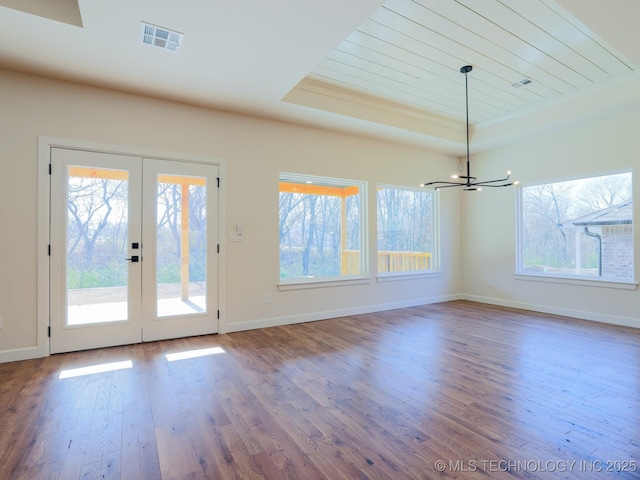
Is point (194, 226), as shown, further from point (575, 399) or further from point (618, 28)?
point (618, 28)

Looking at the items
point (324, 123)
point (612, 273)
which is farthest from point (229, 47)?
point (612, 273)

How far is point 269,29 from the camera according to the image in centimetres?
270

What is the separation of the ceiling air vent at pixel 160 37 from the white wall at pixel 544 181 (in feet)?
16.5

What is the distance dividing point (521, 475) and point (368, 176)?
4489 mm

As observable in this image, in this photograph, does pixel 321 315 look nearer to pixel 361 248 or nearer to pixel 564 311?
pixel 361 248

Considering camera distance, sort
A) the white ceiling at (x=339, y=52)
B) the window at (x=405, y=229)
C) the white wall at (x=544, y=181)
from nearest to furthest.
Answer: the white ceiling at (x=339, y=52)
the white wall at (x=544, y=181)
the window at (x=405, y=229)

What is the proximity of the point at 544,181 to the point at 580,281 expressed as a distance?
1658 mm

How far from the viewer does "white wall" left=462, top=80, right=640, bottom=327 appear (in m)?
4.53

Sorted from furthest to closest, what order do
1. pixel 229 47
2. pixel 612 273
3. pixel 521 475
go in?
pixel 612 273 → pixel 229 47 → pixel 521 475

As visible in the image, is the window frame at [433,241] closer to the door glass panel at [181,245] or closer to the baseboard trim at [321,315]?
the baseboard trim at [321,315]

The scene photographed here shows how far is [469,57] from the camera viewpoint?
3.57 metres

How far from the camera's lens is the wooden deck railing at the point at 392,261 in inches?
220

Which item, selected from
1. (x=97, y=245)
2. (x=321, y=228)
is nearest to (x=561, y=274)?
(x=321, y=228)

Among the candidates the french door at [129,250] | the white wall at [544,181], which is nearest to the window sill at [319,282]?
the french door at [129,250]
